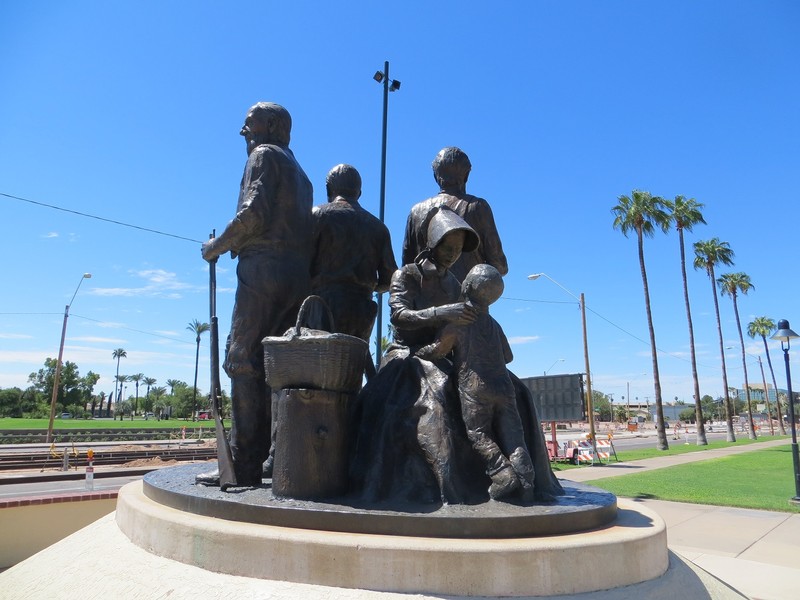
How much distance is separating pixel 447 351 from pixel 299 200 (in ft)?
5.58

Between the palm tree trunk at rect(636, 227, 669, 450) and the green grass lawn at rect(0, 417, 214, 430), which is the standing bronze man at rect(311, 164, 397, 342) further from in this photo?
the green grass lawn at rect(0, 417, 214, 430)

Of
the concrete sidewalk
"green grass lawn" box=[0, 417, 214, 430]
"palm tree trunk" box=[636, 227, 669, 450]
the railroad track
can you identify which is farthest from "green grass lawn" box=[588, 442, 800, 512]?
"green grass lawn" box=[0, 417, 214, 430]

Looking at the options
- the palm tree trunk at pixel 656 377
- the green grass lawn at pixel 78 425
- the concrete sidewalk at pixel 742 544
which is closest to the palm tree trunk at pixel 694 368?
the palm tree trunk at pixel 656 377

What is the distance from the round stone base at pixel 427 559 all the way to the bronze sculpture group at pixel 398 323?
0.54 m

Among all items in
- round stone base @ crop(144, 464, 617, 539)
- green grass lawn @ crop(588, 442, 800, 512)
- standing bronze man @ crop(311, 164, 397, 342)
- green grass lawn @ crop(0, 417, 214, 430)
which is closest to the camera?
round stone base @ crop(144, 464, 617, 539)

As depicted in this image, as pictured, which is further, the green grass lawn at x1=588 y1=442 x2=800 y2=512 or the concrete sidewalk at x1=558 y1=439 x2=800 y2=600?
the green grass lawn at x1=588 y1=442 x2=800 y2=512

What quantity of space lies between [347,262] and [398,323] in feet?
3.55

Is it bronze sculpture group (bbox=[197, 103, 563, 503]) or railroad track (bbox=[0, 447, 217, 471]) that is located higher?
bronze sculpture group (bbox=[197, 103, 563, 503])

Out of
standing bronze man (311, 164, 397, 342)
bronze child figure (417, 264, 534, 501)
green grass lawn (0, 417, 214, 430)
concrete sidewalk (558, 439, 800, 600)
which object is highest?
standing bronze man (311, 164, 397, 342)

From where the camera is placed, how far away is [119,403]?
4941 inches

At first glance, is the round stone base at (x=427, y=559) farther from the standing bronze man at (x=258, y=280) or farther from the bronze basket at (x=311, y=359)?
the standing bronze man at (x=258, y=280)

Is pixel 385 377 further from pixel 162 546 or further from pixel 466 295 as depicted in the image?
pixel 162 546

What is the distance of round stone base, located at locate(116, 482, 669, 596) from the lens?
8.09ft

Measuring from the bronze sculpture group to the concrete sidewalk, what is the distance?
48.8 inches
